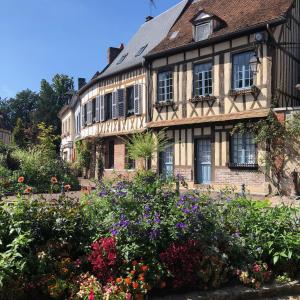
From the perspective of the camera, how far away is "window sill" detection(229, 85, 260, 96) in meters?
12.6

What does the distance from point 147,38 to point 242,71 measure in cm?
790

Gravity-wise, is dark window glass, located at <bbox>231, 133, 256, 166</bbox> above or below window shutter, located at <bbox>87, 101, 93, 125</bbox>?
below

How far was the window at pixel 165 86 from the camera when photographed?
15.6 meters

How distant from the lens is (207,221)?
4.09 m

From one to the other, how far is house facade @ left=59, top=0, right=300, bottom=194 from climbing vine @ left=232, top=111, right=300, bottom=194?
19 cm

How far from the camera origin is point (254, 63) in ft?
41.2

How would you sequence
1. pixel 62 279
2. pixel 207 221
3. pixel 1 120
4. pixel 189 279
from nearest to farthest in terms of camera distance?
pixel 62 279, pixel 189 279, pixel 207 221, pixel 1 120

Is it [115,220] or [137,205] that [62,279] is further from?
[137,205]

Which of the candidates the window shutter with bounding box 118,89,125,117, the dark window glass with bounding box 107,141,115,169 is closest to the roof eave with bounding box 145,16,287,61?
the window shutter with bounding box 118,89,125,117

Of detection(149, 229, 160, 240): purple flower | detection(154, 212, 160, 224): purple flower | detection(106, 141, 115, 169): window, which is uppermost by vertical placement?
detection(106, 141, 115, 169): window

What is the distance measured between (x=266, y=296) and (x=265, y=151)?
9.12 meters

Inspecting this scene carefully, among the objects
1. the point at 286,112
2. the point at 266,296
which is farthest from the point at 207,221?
the point at 286,112

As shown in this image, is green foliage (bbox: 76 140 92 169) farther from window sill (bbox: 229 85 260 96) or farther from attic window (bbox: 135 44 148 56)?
window sill (bbox: 229 85 260 96)

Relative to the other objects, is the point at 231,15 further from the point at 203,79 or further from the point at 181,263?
the point at 181,263
